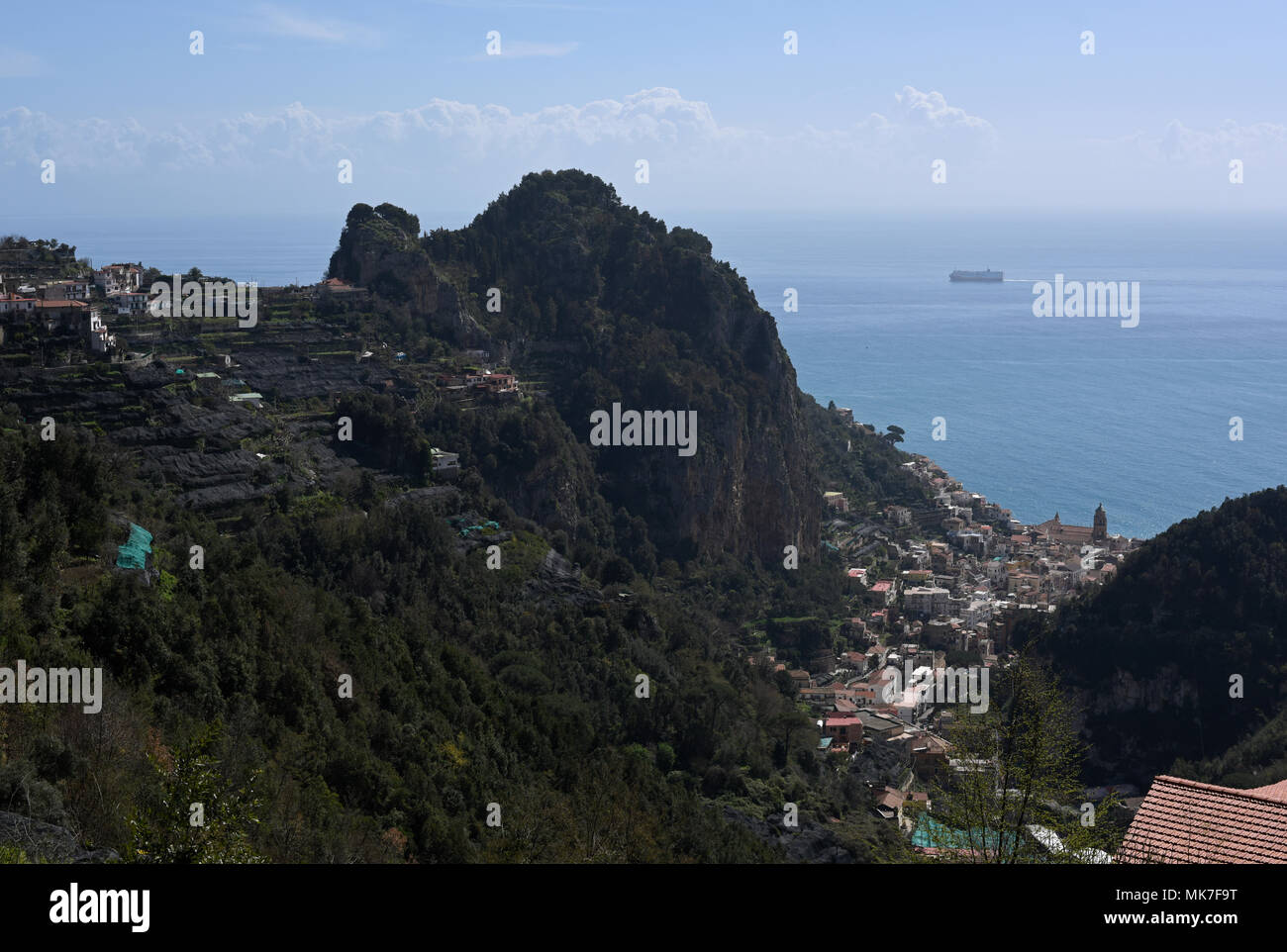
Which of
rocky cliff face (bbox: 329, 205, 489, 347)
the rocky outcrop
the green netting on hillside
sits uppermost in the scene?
rocky cliff face (bbox: 329, 205, 489, 347)

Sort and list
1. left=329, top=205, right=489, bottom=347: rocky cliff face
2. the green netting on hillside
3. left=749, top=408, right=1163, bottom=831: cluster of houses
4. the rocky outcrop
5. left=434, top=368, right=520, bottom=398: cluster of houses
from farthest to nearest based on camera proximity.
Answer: left=329, top=205, right=489, bottom=347: rocky cliff face < left=434, top=368, right=520, bottom=398: cluster of houses < left=749, top=408, right=1163, bottom=831: cluster of houses < the green netting on hillside < the rocky outcrop

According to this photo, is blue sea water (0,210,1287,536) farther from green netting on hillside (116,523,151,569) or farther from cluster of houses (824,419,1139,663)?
green netting on hillside (116,523,151,569)

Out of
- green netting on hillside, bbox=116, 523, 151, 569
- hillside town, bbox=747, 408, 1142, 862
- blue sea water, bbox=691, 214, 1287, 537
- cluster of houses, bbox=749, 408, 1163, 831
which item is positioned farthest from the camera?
blue sea water, bbox=691, 214, 1287, 537

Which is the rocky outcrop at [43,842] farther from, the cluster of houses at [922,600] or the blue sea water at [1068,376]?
the blue sea water at [1068,376]

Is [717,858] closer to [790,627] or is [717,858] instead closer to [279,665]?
[279,665]

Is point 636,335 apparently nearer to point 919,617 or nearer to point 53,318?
point 919,617

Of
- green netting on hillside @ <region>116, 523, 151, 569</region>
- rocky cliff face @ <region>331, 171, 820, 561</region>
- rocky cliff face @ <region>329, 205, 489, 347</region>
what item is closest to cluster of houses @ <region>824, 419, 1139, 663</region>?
rocky cliff face @ <region>331, 171, 820, 561</region>

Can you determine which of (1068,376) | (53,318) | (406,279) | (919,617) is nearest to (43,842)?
(53,318)
